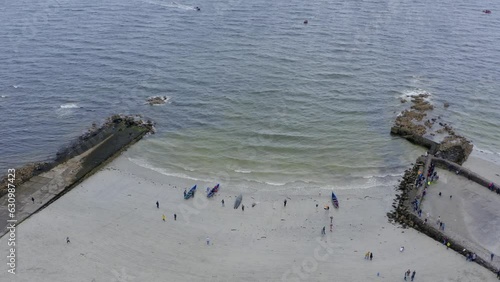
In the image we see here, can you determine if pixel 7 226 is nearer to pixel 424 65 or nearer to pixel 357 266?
pixel 357 266

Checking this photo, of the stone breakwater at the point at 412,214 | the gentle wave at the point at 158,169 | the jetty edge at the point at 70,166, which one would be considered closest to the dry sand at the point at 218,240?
the stone breakwater at the point at 412,214

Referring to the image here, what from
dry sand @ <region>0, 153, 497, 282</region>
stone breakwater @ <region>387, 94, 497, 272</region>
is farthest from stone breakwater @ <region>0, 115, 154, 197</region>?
stone breakwater @ <region>387, 94, 497, 272</region>

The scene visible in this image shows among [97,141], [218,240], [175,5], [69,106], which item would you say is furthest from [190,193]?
→ [175,5]

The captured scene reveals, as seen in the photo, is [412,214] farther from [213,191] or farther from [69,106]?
[69,106]

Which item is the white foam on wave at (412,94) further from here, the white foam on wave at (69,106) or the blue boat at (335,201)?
the white foam on wave at (69,106)

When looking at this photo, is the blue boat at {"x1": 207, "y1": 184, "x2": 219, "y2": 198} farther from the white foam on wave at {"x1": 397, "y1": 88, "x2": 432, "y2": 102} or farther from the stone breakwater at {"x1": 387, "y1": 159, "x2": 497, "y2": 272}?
the white foam on wave at {"x1": 397, "y1": 88, "x2": 432, "y2": 102}

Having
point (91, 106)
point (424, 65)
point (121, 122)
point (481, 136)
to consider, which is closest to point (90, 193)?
point (121, 122)
